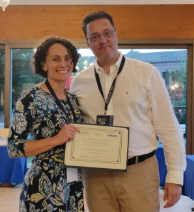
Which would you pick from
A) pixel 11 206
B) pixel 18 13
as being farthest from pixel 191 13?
pixel 11 206

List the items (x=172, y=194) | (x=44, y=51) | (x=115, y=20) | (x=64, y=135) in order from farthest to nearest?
(x=115, y=20)
(x=44, y=51)
(x=172, y=194)
(x=64, y=135)

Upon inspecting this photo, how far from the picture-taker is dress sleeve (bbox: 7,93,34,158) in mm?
1486

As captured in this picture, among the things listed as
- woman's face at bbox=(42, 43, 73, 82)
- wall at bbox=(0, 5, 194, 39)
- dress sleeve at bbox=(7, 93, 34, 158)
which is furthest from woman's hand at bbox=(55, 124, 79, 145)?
wall at bbox=(0, 5, 194, 39)

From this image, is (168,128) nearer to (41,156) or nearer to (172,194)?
(172,194)

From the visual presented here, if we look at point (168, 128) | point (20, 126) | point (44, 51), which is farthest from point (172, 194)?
point (44, 51)

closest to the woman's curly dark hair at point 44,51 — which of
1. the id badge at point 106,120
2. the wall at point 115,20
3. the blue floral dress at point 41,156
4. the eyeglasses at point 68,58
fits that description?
the eyeglasses at point 68,58

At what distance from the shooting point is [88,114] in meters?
1.69

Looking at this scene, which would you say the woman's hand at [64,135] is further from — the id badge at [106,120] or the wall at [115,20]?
the wall at [115,20]

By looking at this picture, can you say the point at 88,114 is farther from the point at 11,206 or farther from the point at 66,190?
the point at 11,206

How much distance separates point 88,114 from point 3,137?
3420 mm

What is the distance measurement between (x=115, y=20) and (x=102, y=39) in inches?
178

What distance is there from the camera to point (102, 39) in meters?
1.65

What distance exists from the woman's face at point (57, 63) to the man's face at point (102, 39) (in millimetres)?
167

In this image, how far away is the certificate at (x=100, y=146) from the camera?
150 centimetres
